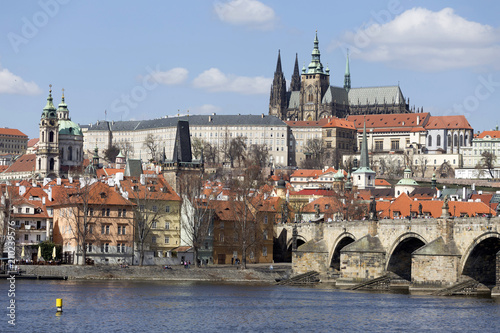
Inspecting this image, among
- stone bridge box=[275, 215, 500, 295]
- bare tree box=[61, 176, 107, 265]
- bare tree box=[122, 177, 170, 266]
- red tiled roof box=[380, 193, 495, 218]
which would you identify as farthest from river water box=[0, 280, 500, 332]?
red tiled roof box=[380, 193, 495, 218]

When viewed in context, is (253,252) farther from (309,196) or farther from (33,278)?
(309,196)

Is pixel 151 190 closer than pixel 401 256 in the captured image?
No

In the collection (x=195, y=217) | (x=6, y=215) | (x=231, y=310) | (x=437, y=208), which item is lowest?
(x=231, y=310)

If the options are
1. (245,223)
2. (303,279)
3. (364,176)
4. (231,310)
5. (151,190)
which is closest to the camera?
(231,310)

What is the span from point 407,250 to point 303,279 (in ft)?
33.0

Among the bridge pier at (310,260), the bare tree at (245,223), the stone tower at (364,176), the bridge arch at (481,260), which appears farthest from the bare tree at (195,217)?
the stone tower at (364,176)

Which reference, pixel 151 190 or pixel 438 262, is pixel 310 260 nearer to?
pixel 151 190

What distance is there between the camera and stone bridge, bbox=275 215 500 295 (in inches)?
→ 2542

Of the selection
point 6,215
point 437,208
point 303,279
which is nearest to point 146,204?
point 6,215

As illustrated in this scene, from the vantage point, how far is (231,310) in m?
59.7

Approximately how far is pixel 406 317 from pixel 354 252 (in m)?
17.8

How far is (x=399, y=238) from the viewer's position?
237 feet

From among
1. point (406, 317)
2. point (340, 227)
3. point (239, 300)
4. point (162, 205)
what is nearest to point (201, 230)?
point (162, 205)

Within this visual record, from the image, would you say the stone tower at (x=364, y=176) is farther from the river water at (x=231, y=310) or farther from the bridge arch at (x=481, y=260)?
the bridge arch at (x=481, y=260)
